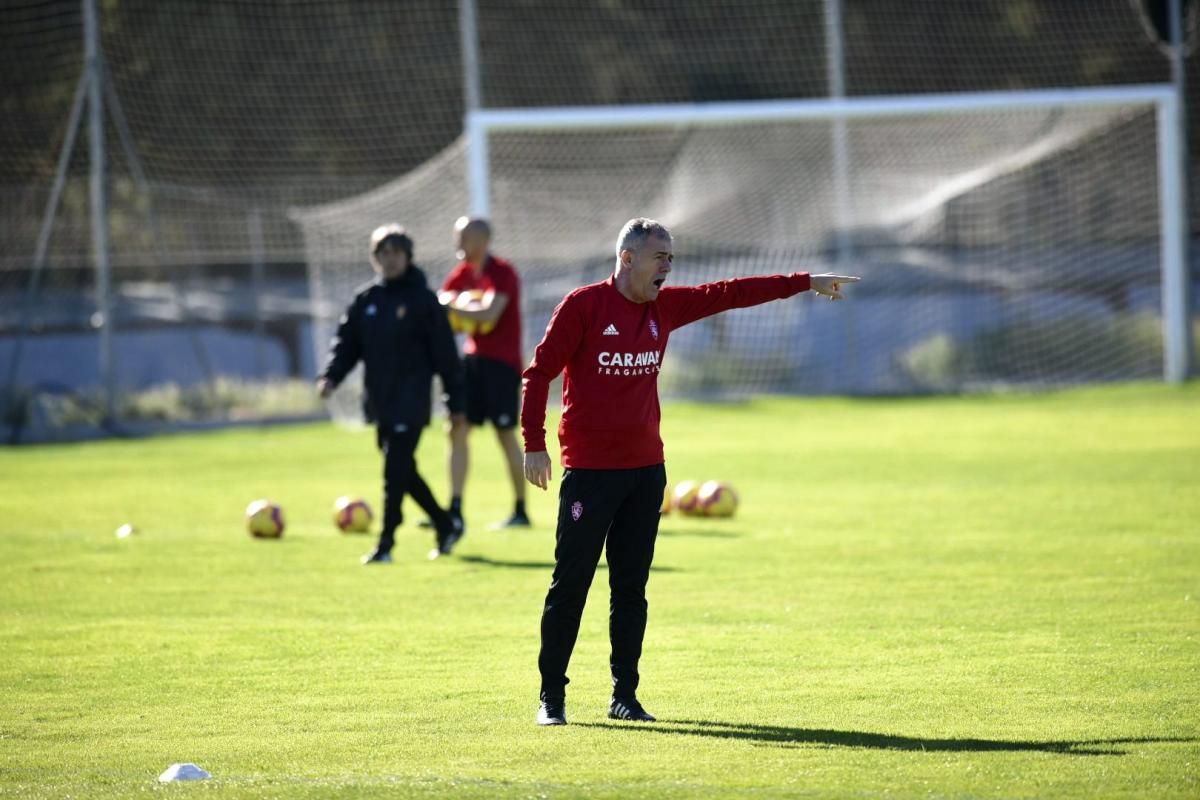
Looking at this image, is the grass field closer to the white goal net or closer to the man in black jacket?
the man in black jacket

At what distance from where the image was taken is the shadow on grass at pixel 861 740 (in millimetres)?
6438

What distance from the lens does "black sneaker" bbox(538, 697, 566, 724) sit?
23.1 feet

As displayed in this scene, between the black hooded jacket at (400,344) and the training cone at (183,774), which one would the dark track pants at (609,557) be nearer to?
the training cone at (183,774)

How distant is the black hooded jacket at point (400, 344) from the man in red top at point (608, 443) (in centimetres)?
475

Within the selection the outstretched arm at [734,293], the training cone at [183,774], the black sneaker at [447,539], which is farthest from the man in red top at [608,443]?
the black sneaker at [447,539]

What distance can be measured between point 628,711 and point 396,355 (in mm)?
5232

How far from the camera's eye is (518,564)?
1177 cm

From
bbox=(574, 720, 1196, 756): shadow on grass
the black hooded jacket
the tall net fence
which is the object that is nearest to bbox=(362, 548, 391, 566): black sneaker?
the black hooded jacket

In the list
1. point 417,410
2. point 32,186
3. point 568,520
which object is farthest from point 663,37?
point 568,520

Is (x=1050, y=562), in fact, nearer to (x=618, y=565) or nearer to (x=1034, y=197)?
(x=618, y=565)

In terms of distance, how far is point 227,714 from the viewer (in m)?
7.41

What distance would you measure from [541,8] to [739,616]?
28010 mm

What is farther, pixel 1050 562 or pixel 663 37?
pixel 663 37

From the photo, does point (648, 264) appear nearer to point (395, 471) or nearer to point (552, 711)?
point (552, 711)
